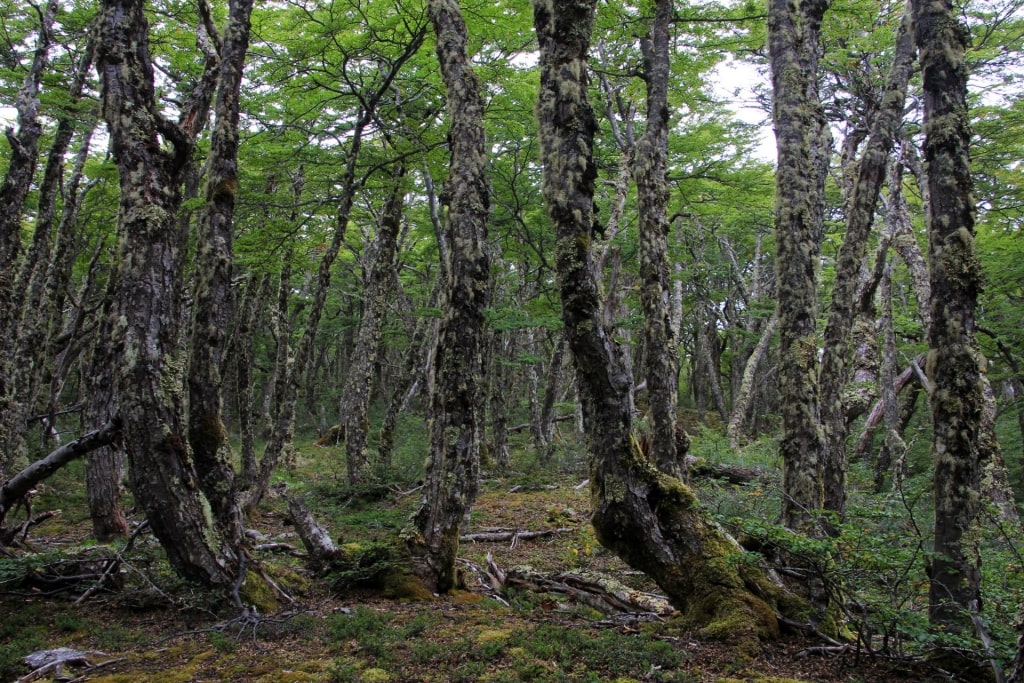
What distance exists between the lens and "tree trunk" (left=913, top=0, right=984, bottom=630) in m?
3.96

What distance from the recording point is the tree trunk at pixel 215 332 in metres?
A: 5.57

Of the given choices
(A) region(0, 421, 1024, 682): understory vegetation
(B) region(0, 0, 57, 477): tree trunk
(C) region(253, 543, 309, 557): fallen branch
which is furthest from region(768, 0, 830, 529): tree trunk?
(B) region(0, 0, 57, 477): tree trunk

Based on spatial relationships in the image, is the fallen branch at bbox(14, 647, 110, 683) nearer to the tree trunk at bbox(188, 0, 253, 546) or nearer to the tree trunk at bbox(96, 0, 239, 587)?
the tree trunk at bbox(96, 0, 239, 587)

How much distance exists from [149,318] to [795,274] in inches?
240

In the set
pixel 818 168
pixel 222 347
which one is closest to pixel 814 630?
pixel 222 347

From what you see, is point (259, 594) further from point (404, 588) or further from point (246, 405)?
point (246, 405)

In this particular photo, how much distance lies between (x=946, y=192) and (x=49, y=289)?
57.4 ft

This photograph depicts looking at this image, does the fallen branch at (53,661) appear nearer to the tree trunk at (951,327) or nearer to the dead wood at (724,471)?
the tree trunk at (951,327)

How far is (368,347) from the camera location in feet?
43.3

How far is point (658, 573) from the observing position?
4.69 m

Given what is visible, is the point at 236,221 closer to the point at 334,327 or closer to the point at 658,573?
the point at 658,573

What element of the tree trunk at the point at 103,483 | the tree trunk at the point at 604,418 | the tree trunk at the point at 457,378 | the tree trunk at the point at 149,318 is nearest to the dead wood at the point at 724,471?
the tree trunk at the point at 457,378

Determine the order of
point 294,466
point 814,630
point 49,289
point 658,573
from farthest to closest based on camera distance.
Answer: point 294,466 < point 49,289 < point 658,573 < point 814,630

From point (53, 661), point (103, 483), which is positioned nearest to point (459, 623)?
point (53, 661)
